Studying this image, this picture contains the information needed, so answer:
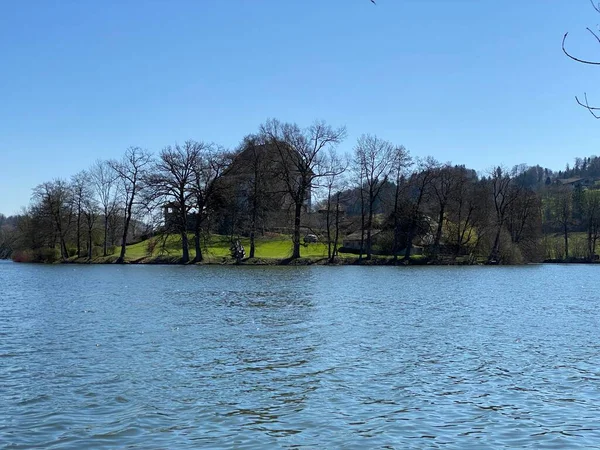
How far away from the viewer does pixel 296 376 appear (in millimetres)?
13594

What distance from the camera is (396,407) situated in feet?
37.2

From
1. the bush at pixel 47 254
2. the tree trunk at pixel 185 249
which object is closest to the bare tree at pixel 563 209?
the tree trunk at pixel 185 249

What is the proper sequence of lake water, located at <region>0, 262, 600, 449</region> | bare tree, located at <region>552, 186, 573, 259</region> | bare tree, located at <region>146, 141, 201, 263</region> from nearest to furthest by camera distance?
lake water, located at <region>0, 262, 600, 449</region> → bare tree, located at <region>146, 141, 201, 263</region> → bare tree, located at <region>552, 186, 573, 259</region>

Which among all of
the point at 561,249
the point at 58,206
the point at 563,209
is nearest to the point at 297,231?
the point at 58,206

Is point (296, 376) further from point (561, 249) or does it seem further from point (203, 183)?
point (561, 249)

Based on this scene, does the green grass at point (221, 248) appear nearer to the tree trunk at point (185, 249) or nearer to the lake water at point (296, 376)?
the tree trunk at point (185, 249)

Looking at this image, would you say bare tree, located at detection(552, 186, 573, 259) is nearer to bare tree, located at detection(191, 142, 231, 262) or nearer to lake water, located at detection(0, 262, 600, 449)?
bare tree, located at detection(191, 142, 231, 262)

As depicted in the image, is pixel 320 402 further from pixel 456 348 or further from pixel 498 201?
pixel 498 201

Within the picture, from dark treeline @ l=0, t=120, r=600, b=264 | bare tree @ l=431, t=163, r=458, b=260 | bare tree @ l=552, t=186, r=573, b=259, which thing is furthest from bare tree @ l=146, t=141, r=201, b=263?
bare tree @ l=552, t=186, r=573, b=259

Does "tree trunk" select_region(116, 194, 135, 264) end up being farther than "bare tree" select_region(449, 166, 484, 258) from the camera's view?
No

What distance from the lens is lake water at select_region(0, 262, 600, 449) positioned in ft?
32.5

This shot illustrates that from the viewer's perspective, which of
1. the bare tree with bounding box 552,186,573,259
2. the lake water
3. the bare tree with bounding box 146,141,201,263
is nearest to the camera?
the lake water

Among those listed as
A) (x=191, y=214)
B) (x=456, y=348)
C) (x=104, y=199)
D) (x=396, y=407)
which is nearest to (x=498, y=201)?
(x=191, y=214)

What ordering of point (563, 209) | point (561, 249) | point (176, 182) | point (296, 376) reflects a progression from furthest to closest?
point (563, 209)
point (561, 249)
point (176, 182)
point (296, 376)
